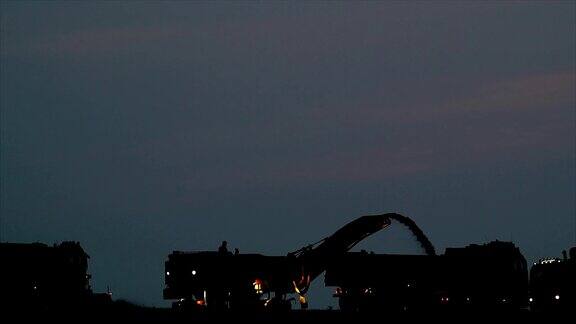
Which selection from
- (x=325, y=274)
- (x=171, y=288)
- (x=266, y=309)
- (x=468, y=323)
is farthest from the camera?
(x=325, y=274)

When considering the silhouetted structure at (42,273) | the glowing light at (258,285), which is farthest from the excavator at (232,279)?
the silhouetted structure at (42,273)

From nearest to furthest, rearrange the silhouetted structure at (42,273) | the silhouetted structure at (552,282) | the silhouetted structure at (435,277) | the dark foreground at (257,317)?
the dark foreground at (257,317)
the silhouetted structure at (435,277)
the silhouetted structure at (42,273)
the silhouetted structure at (552,282)

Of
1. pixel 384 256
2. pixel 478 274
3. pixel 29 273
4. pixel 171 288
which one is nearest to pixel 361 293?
pixel 384 256

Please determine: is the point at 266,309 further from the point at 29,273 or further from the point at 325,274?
the point at 29,273

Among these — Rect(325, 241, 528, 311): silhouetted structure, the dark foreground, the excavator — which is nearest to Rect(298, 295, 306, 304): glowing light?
the excavator

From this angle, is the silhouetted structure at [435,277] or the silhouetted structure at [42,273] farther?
the silhouetted structure at [42,273]

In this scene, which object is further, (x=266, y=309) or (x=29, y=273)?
(x=29, y=273)

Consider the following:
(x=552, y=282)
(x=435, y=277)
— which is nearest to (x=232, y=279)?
(x=435, y=277)

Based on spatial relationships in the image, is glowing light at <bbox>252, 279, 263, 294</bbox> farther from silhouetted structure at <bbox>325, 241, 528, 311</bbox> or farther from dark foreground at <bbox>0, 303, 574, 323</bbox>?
dark foreground at <bbox>0, 303, 574, 323</bbox>

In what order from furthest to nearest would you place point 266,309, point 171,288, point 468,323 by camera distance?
1. point 171,288
2. point 266,309
3. point 468,323

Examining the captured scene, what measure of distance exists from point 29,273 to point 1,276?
3.78 metres

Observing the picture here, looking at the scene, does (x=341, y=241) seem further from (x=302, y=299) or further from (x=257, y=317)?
(x=257, y=317)

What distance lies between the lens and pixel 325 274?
85.2 metres

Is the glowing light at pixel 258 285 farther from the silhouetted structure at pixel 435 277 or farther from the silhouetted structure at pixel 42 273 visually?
the silhouetted structure at pixel 42 273
